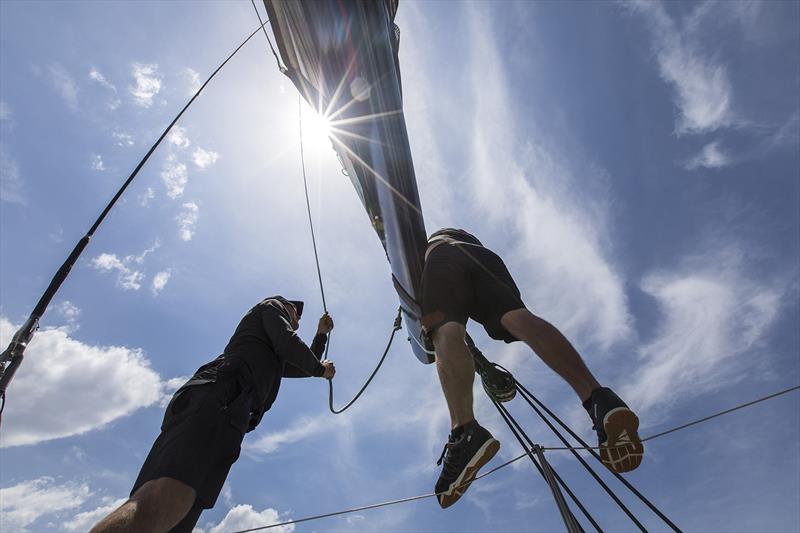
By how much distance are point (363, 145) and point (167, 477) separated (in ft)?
8.30

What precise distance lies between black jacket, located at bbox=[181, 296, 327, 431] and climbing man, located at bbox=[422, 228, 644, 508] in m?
1.38

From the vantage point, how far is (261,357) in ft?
10.3

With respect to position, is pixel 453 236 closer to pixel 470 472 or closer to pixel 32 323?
pixel 470 472

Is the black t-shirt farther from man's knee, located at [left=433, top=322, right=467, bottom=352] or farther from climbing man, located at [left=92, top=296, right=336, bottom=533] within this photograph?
climbing man, located at [left=92, top=296, right=336, bottom=533]

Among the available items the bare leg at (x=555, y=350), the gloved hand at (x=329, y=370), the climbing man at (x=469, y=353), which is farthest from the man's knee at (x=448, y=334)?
the gloved hand at (x=329, y=370)

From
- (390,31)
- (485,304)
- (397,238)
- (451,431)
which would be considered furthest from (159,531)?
(390,31)

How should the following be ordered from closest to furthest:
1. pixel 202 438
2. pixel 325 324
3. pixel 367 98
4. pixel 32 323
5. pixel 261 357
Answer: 1. pixel 32 323
2. pixel 202 438
3. pixel 367 98
4. pixel 261 357
5. pixel 325 324

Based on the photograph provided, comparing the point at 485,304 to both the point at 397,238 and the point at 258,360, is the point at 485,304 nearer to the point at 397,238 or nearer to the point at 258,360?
the point at 397,238

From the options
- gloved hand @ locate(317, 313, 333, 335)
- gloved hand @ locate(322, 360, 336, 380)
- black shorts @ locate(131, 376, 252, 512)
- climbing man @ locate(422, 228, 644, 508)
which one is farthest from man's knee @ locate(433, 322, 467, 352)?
gloved hand @ locate(317, 313, 333, 335)

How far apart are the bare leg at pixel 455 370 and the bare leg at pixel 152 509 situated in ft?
4.96

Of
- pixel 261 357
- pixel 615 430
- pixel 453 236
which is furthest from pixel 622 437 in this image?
pixel 261 357

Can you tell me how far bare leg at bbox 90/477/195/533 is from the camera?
1.89 meters

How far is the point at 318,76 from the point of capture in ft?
10.5

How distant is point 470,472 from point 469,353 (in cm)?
58
